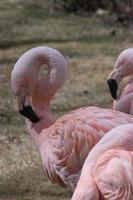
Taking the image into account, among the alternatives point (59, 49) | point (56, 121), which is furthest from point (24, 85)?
point (59, 49)

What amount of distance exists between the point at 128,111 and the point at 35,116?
778 millimetres

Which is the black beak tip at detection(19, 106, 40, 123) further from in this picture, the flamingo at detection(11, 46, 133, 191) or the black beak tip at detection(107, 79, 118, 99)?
the black beak tip at detection(107, 79, 118, 99)

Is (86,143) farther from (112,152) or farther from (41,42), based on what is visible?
(41,42)

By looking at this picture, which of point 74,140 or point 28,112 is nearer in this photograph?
point 74,140

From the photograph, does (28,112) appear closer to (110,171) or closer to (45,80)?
(45,80)

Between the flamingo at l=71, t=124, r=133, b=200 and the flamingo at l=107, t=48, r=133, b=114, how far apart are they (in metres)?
2.05

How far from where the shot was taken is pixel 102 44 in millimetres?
12672

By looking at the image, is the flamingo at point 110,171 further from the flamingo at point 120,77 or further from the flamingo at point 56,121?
the flamingo at point 120,77

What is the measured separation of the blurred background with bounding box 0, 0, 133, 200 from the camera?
6.62 metres

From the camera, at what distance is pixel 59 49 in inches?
479

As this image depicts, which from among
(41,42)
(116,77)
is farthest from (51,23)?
(116,77)

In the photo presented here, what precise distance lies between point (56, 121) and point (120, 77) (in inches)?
36.6

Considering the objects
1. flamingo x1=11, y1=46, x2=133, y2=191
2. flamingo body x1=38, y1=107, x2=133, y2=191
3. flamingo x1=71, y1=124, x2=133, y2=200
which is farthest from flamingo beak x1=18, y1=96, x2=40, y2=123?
flamingo x1=71, y1=124, x2=133, y2=200

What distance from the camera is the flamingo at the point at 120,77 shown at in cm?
604
